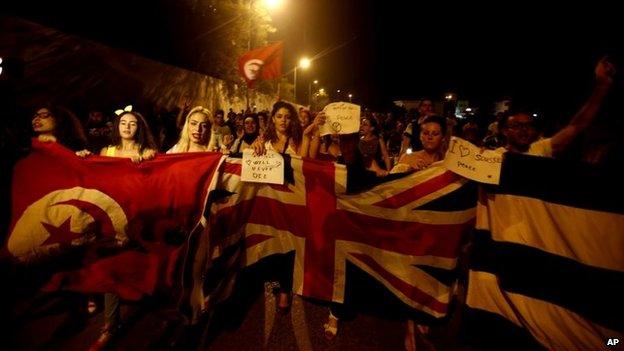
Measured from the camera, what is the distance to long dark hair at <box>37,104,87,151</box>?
4398 mm

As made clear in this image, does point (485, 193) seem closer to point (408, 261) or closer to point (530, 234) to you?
point (530, 234)

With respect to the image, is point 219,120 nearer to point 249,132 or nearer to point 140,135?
point 249,132

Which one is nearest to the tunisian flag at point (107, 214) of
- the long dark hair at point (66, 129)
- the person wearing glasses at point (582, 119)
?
the long dark hair at point (66, 129)

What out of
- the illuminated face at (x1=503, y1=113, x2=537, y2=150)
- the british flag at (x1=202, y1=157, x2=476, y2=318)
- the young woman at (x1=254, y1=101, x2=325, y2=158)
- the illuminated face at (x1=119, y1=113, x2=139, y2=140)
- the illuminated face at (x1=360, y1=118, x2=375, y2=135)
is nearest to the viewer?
the british flag at (x1=202, y1=157, x2=476, y2=318)

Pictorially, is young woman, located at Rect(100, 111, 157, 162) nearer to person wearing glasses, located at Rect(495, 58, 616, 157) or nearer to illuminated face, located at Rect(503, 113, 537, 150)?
person wearing glasses, located at Rect(495, 58, 616, 157)

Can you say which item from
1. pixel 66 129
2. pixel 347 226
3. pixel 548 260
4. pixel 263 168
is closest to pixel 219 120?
pixel 66 129

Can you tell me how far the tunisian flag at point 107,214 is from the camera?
10.7 ft

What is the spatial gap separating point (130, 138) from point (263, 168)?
5.94 ft

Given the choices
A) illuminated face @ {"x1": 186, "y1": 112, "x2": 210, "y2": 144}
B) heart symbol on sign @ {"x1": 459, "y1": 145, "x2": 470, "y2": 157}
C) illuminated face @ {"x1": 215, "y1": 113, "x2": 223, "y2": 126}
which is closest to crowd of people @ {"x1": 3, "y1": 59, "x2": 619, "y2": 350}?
illuminated face @ {"x1": 186, "y1": 112, "x2": 210, "y2": 144}

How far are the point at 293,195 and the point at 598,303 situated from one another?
2.50 meters

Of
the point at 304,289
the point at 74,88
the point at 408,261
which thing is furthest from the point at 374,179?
the point at 74,88

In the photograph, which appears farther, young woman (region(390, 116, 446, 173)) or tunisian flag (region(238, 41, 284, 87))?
tunisian flag (region(238, 41, 284, 87))

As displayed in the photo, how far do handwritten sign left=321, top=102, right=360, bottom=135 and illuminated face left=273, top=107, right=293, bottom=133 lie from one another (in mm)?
830

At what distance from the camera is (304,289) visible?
3.23m
